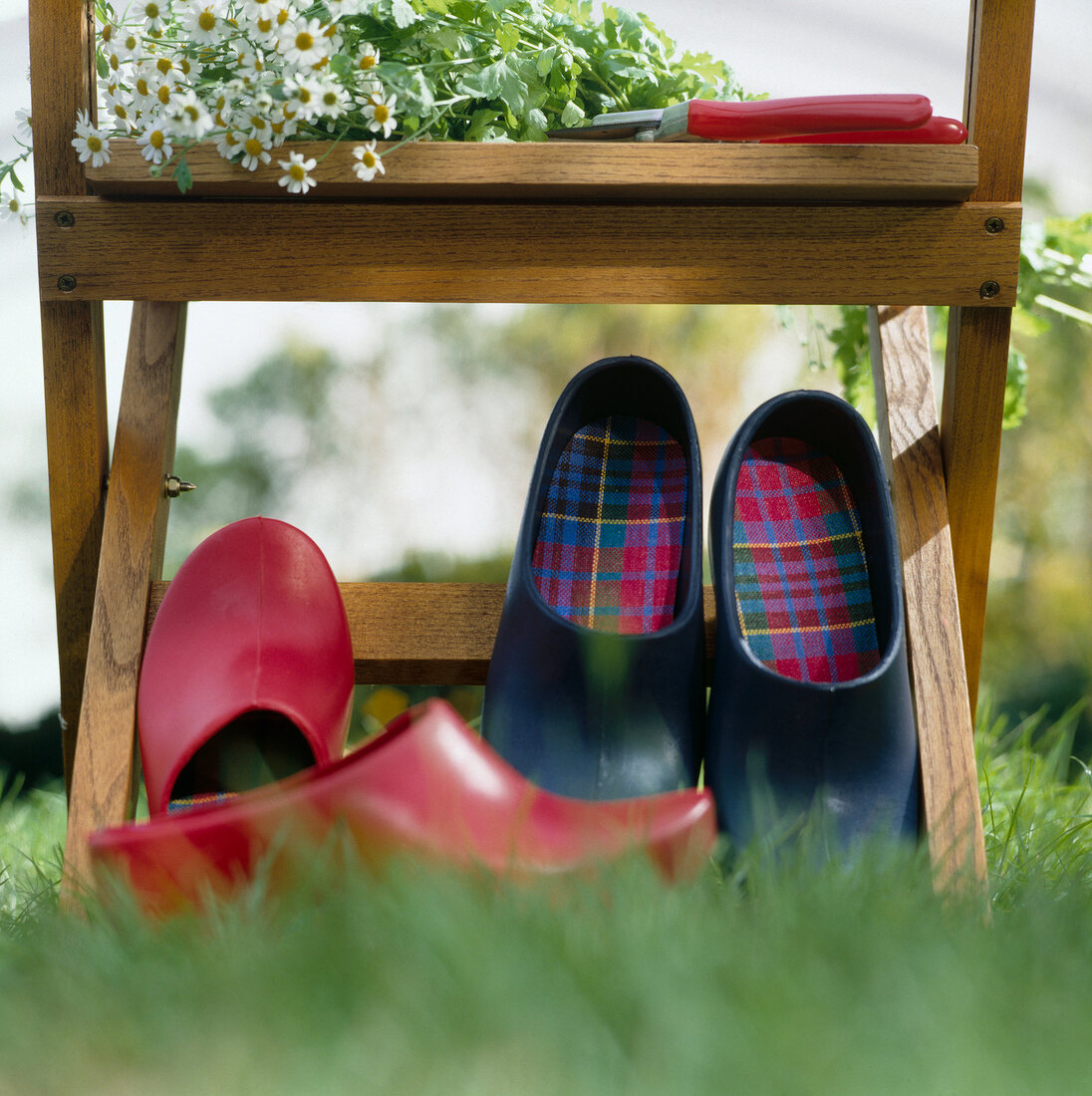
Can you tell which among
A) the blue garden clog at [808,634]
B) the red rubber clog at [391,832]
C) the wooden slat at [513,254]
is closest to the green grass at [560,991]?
the red rubber clog at [391,832]

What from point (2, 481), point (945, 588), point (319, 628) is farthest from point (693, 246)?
point (2, 481)

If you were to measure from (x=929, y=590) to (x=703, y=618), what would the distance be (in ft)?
0.63

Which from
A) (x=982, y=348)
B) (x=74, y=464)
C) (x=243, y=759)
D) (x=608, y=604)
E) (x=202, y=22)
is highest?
(x=202, y=22)

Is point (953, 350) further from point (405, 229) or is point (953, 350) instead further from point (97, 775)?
point (97, 775)

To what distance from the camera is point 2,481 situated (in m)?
1.90

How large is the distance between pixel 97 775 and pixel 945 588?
72 centimetres

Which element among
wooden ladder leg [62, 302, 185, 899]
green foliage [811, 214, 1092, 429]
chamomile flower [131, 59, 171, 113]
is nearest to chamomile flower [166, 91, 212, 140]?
chamomile flower [131, 59, 171, 113]

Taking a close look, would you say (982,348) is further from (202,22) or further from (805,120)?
(202,22)

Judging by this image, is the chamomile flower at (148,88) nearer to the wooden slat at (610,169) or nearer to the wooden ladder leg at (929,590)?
the wooden slat at (610,169)

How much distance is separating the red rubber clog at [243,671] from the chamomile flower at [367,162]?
366 millimetres

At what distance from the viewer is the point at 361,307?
2.06 m

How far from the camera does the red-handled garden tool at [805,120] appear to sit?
78 cm

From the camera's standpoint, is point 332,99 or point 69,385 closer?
point 332,99

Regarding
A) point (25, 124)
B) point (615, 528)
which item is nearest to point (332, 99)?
point (25, 124)
